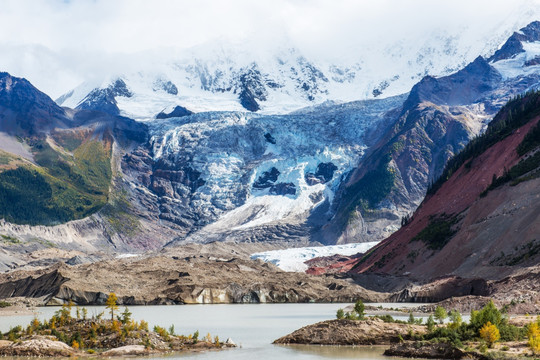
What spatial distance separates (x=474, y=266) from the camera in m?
118

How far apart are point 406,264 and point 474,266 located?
1302 inches

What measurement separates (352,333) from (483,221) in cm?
7700

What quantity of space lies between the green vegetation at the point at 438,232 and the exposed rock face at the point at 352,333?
83.4 meters

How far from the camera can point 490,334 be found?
5106cm

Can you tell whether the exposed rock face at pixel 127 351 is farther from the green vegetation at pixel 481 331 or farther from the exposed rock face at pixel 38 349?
the green vegetation at pixel 481 331

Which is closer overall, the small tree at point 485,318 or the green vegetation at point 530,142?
the small tree at point 485,318

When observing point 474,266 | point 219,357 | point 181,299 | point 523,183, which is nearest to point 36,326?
point 219,357

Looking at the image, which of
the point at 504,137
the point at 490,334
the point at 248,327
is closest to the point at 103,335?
the point at 248,327

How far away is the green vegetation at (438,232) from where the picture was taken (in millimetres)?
142238

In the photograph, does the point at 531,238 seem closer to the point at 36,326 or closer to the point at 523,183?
the point at 523,183

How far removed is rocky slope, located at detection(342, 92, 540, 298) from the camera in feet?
Result: 358

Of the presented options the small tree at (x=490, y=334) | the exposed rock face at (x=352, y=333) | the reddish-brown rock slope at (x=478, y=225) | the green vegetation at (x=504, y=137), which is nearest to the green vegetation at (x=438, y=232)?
the reddish-brown rock slope at (x=478, y=225)

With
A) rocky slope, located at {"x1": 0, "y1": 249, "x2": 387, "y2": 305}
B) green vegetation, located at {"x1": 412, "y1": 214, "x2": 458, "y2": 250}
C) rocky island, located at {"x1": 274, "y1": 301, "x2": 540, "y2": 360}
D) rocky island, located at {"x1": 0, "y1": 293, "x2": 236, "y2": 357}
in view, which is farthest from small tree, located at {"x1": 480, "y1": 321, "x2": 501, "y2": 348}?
green vegetation, located at {"x1": 412, "y1": 214, "x2": 458, "y2": 250}

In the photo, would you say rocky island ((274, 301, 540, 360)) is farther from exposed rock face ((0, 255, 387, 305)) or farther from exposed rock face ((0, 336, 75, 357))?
exposed rock face ((0, 255, 387, 305))
